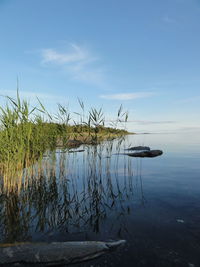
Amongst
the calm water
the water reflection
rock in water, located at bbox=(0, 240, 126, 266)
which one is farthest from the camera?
the water reflection

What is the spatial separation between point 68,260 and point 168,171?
844 centimetres

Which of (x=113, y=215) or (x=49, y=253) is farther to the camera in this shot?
(x=113, y=215)

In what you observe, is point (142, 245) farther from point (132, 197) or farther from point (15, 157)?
point (15, 157)

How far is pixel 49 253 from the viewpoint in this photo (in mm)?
2904

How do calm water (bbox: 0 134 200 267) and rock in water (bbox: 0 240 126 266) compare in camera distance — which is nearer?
rock in water (bbox: 0 240 126 266)

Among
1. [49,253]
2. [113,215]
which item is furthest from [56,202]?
[49,253]

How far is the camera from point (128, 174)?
30.0 ft

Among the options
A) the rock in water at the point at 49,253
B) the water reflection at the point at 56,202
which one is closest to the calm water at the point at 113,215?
the water reflection at the point at 56,202

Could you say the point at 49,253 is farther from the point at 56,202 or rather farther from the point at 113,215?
the point at 56,202

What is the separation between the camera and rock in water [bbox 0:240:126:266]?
2824 mm

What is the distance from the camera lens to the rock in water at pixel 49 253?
282 cm

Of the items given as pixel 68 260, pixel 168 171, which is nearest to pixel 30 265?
pixel 68 260

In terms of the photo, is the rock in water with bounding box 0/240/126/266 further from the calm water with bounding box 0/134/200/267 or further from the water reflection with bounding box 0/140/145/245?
the water reflection with bounding box 0/140/145/245

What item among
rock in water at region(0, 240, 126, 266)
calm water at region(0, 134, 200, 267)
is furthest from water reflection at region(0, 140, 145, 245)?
rock in water at region(0, 240, 126, 266)
